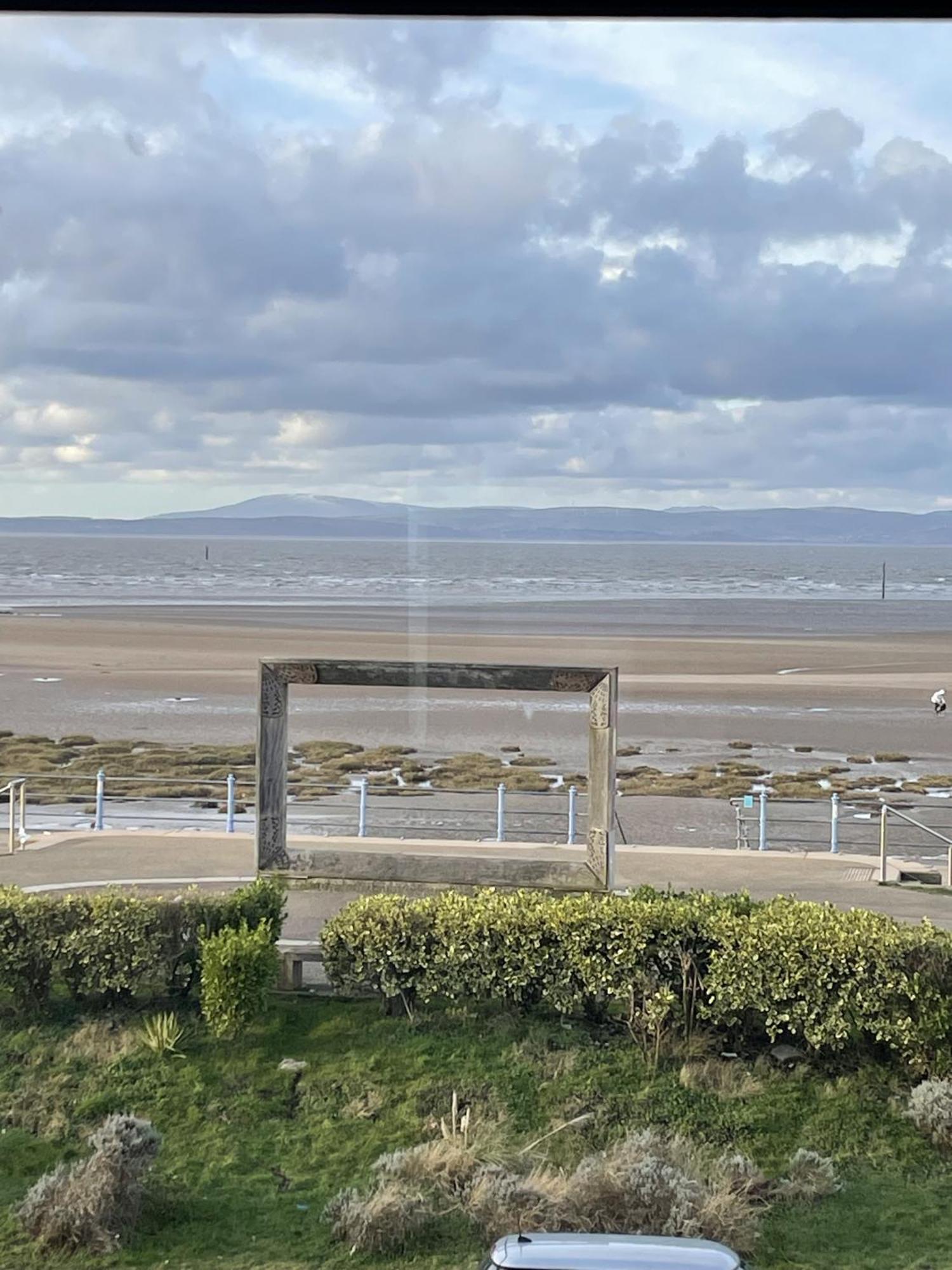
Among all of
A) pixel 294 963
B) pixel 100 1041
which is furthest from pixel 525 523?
pixel 100 1041

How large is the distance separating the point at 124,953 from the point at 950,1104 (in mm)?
2259

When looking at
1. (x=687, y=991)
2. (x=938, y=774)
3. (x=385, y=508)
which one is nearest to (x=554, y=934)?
(x=687, y=991)

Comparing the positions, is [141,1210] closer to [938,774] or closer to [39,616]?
[938,774]

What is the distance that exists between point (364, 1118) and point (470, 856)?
1.71 meters

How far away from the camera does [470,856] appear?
481 cm

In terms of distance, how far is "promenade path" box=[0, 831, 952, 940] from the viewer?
5.16m

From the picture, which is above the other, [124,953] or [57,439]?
[57,439]

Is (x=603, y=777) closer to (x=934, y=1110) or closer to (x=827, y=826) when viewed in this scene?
(x=934, y=1110)

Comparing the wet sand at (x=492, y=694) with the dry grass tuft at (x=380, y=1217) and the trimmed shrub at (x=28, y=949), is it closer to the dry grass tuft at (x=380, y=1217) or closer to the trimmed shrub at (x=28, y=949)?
the trimmed shrub at (x=28, y=949)

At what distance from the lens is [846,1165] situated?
296 cm

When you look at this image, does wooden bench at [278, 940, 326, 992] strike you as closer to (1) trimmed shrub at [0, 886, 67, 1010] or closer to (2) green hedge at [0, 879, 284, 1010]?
(2) green hedge at [0, 879, 284, 1010]

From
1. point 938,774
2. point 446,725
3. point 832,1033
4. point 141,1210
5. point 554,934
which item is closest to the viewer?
point 141,1210

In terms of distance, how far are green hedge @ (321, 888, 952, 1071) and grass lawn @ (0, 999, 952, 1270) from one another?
0.34 feet

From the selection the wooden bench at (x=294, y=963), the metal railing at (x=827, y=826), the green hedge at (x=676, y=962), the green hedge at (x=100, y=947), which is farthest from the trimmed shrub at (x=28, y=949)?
the metal railing at (x=827, y=826)
